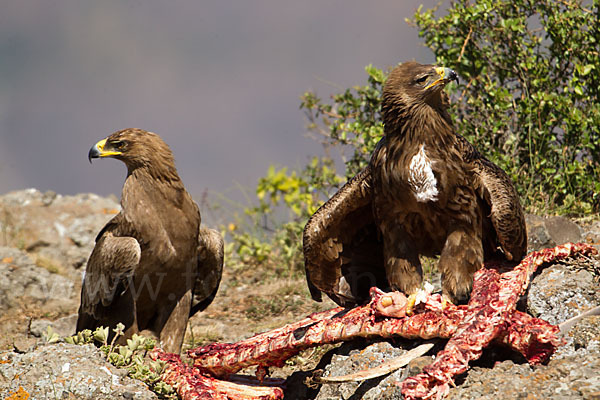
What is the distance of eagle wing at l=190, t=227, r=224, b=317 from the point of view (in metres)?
6.47

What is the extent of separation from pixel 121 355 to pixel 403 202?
2.16m

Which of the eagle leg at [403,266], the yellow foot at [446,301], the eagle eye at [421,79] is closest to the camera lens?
the yellow foot at [446,301]

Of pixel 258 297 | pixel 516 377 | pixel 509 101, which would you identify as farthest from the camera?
pixel 258 297

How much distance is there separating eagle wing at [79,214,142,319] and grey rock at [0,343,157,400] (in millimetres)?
1239

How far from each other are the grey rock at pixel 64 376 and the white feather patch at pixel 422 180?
2187mm

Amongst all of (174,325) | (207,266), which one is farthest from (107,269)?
(207,266)

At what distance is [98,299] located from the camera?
6035 millimetres

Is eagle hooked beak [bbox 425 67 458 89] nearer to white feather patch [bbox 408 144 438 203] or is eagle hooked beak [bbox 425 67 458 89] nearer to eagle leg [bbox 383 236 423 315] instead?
white feather patch [bbox 408 144 438 203]

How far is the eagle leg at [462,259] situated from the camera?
466cm

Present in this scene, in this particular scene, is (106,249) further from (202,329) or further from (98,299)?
(202,329)

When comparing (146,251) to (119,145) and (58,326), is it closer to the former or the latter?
(119,145)

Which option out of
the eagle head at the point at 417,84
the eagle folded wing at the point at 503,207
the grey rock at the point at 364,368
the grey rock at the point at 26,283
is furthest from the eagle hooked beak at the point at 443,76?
the grey rock at the point at 26,283

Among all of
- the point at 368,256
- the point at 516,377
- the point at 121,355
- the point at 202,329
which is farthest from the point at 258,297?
the point at 516,377

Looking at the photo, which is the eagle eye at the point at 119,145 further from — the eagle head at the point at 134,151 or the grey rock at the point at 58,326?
the grey rock at the point at 58,326
